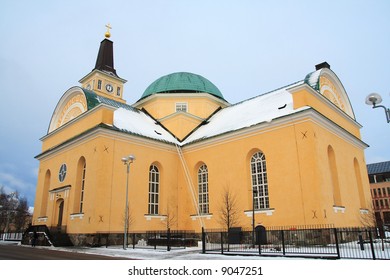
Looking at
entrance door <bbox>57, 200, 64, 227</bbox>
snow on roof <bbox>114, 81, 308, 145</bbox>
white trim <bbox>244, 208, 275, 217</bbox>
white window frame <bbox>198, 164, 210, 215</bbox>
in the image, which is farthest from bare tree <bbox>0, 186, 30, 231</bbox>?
white trim <bbox>244, 208, 275, 217</bbox>

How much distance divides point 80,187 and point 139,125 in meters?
8.36

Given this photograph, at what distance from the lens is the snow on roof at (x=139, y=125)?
29.4 m

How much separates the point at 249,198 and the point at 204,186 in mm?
5654

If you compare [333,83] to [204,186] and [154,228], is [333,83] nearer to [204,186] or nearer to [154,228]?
[204,186]

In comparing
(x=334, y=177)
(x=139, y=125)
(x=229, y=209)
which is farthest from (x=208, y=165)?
(x=334, y=177)

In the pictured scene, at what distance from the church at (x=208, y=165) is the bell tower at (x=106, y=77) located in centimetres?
958

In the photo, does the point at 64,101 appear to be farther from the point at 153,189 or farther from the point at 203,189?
the point at 203,189

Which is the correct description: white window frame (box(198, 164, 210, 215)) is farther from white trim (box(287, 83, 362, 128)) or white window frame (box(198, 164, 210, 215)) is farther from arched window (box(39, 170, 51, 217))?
arched window (box(39, 170, 51, 217))

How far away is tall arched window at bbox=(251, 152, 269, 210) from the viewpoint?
82.3 feet

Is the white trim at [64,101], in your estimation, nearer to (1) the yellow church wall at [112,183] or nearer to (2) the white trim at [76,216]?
(1) the yellow church wall at [112,183]

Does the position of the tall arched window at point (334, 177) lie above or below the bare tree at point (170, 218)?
above

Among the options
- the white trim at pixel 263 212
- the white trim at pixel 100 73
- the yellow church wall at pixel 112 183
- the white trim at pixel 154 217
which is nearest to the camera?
the white trim at pixel 263 212

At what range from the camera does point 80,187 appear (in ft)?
91.2

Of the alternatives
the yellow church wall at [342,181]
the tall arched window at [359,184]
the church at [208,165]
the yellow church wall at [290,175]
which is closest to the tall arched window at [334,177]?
the church at [208,165]
